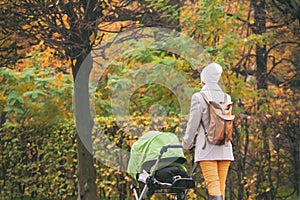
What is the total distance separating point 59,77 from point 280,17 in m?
4.60

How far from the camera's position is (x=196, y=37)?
42.5ft

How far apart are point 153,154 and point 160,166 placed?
7.7 inches

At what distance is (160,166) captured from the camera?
8.73m

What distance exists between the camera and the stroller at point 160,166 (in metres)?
8.53

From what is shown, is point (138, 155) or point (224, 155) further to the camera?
point (138, 155)

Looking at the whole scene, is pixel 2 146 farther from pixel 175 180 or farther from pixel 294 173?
pixel 175 180

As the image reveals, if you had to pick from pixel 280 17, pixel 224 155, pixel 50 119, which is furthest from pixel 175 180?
pixel 280 17

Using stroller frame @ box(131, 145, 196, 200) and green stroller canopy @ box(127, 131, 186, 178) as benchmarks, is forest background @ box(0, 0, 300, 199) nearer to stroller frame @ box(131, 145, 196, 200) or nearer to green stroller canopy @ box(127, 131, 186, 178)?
green stroller canopy @ box(127, 131, 186, 178)

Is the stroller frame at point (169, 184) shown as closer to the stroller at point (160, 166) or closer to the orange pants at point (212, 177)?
the stroller at point (160, 166)

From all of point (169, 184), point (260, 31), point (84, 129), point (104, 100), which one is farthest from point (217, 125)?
point (260, 31)

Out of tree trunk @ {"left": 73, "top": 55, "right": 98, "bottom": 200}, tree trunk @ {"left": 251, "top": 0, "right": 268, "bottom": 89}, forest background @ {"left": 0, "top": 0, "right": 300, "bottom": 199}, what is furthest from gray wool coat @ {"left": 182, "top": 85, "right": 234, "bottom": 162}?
tree trunk @ {"left": 251, "top": 0, "right": 268, "bottom": 89}

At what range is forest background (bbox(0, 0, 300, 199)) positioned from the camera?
37.0 feet

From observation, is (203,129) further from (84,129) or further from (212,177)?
(84,129)

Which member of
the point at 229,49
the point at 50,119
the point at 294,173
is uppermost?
the point at 229,49
